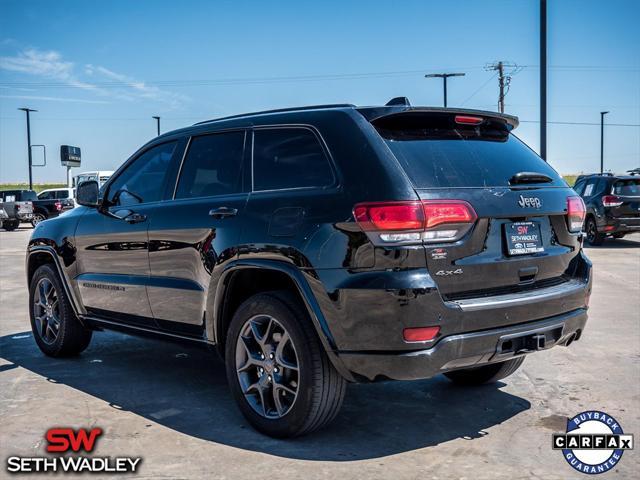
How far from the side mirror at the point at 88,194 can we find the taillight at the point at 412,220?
2.77 metres

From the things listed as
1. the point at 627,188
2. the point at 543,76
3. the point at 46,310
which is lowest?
the point at 46,310

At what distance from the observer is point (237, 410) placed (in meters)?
4.62

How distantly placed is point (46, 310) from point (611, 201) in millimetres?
14007

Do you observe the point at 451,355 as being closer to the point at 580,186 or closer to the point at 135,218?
the point at 135,218

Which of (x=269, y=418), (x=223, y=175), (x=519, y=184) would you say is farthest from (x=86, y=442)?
(x=519, y=184)

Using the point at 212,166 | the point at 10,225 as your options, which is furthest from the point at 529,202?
the point at 10,225

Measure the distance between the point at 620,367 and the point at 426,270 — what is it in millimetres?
2938

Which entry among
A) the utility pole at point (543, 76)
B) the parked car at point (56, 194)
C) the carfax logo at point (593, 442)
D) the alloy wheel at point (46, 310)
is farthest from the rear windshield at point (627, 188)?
Answer: the parked car at point (56, 194)

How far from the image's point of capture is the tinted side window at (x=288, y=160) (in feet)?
13.1

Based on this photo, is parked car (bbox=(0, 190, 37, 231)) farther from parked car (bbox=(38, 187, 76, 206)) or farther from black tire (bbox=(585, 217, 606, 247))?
black tire (bbox=(585, 217, 606, 247))

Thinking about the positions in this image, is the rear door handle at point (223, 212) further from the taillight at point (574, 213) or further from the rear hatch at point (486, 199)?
the taillight at point (574, 213)

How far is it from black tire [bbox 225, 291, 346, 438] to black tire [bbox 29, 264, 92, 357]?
249 centimetres

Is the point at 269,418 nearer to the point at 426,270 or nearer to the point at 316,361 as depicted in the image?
the point at 316,361

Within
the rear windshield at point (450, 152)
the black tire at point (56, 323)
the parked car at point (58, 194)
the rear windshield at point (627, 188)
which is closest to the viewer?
the rear windshield at point (450, 152)
